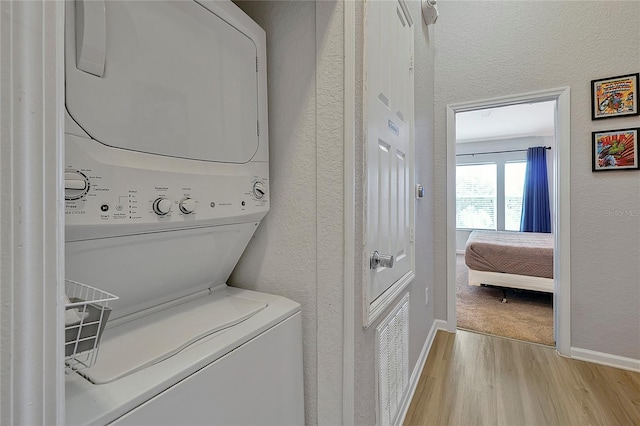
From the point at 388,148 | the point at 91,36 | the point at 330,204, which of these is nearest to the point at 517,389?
the point at 388,148

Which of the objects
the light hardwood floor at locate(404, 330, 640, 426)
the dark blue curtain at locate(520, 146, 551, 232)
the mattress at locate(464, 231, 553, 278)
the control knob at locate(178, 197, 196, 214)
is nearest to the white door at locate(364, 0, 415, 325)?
the control knob at locate(178, 197, 196, 214)

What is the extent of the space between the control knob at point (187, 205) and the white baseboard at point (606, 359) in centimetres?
289

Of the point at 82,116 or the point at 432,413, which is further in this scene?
the point at 432,413

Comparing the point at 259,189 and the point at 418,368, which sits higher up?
the point at 259,189

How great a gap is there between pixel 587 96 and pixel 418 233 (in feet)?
5.44

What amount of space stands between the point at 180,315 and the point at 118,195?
38 cm

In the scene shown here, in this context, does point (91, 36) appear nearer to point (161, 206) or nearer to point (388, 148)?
point (161, 206)

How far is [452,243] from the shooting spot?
266 cm

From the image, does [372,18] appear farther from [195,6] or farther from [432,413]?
[432,413]

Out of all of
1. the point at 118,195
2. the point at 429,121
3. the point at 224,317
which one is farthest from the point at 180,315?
the point at 429,121

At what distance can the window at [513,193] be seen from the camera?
616cm

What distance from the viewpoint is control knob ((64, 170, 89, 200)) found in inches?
20.3

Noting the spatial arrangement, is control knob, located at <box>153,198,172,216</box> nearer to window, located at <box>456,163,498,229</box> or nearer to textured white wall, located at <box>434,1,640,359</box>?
textured white wall, located at <box>434,1,640,359</box>

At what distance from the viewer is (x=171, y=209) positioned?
27.3 inches
